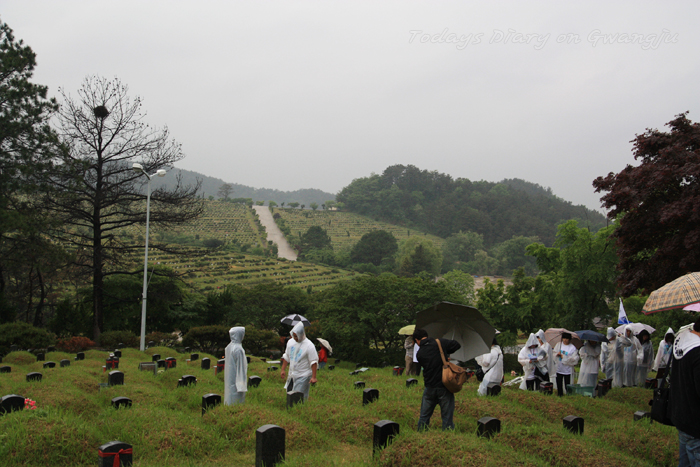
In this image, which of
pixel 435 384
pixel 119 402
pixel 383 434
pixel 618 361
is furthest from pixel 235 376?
pixel 618 361

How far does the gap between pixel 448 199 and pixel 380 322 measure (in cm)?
11201

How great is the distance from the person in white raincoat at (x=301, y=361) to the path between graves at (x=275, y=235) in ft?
277

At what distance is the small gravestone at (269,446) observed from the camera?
497 cm

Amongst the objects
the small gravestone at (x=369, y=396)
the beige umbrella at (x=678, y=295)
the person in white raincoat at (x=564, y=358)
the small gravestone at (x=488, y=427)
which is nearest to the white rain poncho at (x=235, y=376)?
the small gravestone at (x=369, y=396)

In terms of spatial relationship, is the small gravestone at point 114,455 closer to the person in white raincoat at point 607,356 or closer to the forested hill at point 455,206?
the person in white raincoat at point 607,356

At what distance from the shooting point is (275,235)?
111438 millimetres

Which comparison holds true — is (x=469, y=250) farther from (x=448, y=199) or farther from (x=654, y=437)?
(x=654, y=437)

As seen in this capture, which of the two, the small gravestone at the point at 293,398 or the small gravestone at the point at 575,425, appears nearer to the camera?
the small gravestone at the point at 575,425

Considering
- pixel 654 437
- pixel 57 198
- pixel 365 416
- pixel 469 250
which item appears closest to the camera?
pixel 654 437

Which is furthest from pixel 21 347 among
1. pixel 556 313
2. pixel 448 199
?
pixel 448 199

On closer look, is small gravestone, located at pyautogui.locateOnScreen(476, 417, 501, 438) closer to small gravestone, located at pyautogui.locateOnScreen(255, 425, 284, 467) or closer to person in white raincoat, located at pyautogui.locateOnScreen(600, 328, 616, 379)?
small gravestone, located at pyautogui.locateOnScreen(255, 425, 284, 467)

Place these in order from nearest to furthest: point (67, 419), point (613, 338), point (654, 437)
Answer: point (67, 419)
point (654, 437)
point (613, 338)

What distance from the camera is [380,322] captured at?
25.2m

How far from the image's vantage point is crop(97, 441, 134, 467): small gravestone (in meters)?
4.49
